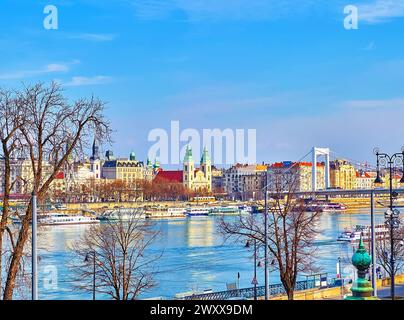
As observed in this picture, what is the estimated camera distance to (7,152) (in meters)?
2.19

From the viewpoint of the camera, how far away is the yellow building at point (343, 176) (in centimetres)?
1647

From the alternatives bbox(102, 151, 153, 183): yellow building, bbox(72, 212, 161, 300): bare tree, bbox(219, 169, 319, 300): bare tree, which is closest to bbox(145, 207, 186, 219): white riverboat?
bbox(102, 151, 153, 183): yellow building

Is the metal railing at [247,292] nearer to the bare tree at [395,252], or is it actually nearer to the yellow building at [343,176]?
the bare tree at [395,252]

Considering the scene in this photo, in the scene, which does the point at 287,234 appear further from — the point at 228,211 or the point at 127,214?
the point at 228,211

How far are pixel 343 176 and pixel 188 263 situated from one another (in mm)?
7710

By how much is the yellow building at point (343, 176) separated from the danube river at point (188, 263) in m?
2.19

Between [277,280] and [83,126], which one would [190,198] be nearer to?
[277,280]

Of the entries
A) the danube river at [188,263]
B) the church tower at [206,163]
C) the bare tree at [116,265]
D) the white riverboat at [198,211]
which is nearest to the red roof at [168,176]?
the church tower at [206,163]

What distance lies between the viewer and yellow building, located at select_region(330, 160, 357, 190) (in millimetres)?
16469

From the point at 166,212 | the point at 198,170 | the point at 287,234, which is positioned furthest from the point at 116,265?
the point at 166,212

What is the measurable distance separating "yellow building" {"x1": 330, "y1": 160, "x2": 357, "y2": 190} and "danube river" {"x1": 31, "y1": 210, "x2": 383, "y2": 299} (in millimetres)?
2194

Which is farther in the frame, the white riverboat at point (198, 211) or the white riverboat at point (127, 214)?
the white riverboat at point (198, 211)
